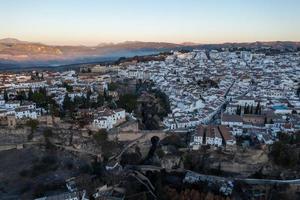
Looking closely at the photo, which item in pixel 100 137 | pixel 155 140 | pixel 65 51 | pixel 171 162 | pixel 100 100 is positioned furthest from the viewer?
pixel 65 51

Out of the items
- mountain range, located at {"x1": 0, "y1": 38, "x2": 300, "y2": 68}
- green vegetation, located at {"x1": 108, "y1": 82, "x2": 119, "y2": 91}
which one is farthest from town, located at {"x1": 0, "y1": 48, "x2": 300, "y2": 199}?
mountain range, located at {"x1": 0, "y1": 38, "x2": 300, "y2": 68}

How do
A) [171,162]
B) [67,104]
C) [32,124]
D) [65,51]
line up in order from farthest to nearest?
[65,51] < [67,104] < [32,124] < [171,162]

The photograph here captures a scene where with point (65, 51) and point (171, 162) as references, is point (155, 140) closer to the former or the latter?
point (171, 162)

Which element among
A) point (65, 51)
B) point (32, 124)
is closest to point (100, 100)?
point (32, 124)

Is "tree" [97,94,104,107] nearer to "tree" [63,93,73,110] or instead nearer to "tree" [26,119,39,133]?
"tree" [63,93,73,110]

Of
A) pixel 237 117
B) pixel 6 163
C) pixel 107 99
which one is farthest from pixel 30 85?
pixel 237 117

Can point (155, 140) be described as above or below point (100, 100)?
below

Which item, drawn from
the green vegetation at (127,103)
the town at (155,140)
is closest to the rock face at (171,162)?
the town at (155,140)

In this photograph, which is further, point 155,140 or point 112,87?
point 112,87
